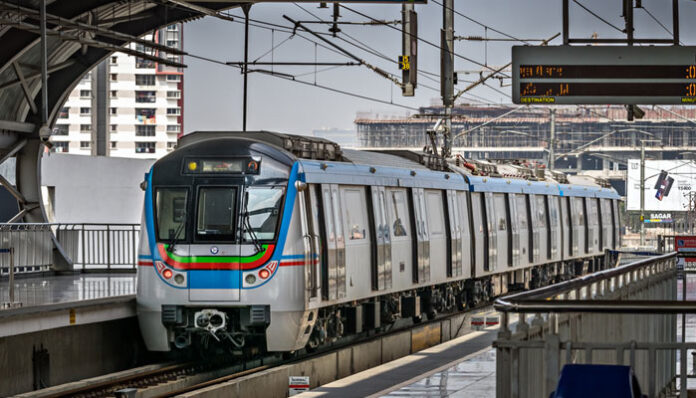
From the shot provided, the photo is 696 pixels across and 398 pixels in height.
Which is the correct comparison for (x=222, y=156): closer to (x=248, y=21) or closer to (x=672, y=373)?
(x=672, y=373)

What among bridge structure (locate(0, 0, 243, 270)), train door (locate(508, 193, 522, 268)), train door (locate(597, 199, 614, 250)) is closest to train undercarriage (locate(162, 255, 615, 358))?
train door (locate(508, 193, 522, 268))

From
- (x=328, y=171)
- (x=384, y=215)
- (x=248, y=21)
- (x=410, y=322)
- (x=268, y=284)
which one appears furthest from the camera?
(x=248, y=21)

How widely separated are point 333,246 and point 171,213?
8.17ft

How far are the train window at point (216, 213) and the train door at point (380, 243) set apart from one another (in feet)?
11.7

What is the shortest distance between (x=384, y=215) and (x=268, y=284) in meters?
4.31

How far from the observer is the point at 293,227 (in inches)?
667

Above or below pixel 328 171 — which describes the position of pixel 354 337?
below

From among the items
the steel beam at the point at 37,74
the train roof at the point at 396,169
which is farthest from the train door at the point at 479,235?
the steel beam at the point at 37,74

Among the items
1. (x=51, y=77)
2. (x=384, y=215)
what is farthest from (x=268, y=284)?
(x=51, y=77)

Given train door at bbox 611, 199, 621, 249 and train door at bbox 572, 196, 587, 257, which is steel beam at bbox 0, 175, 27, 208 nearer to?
train door at bbox 572, 196, 587, 257

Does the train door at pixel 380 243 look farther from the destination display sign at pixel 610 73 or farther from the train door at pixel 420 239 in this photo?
the destination display sign at pixel 610 73

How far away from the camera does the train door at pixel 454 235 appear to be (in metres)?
25.0

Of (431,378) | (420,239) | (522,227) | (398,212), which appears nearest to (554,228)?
(522,227)

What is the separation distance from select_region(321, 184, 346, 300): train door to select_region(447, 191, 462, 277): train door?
6610mm
